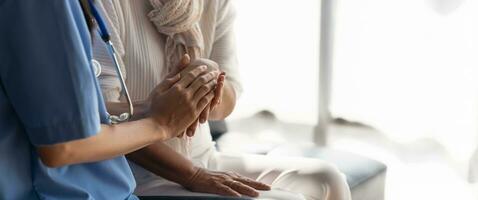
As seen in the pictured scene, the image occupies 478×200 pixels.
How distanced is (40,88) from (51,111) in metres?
0.03

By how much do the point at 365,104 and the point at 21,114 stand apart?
4.83 ft

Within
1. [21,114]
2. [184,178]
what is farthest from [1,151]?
[184,178]

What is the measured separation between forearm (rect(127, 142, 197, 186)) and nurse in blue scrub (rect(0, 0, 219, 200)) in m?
0.34

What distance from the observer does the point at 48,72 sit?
81 cm

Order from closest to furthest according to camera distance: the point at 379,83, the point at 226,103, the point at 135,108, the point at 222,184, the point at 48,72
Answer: the point at 48,72
the point at 135,108
the point at 222,184
the point at 226,103
the point at 379,83

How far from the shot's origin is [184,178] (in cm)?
131

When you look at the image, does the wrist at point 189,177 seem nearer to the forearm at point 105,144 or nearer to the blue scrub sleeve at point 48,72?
the forearm at point 105,144

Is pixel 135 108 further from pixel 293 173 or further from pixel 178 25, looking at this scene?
pixel 293 173

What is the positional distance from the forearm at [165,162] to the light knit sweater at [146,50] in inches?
2.0

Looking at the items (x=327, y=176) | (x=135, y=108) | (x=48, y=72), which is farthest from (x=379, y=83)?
(x=48, y=72)

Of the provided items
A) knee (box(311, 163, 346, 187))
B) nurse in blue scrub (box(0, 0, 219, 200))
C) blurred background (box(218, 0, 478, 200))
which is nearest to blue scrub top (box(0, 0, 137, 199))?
nurse in blue scrub (box(0, 0, 219, 200))

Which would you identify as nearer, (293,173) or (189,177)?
(189,177)

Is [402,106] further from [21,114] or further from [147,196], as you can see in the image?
[21,114]

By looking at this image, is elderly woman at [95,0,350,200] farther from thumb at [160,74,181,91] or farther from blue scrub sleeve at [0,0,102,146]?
blue scrub sleeve at [0,0,102,146]
